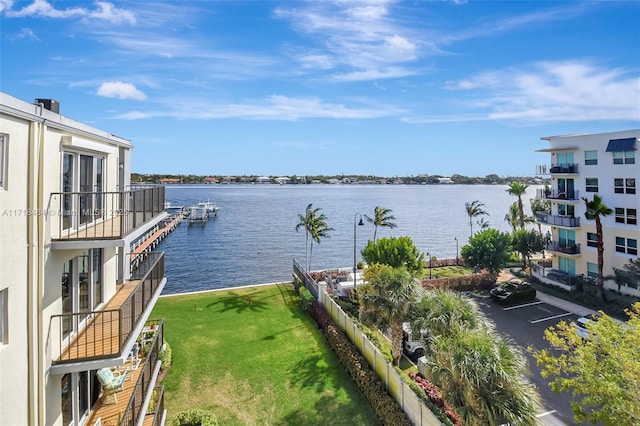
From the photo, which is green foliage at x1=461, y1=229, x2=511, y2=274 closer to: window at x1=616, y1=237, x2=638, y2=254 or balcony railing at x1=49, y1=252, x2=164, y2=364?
window at x1=616, y1=237, x2=638, y2=254

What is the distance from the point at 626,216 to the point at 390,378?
23.1m

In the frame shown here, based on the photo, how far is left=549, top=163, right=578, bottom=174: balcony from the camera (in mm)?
28594

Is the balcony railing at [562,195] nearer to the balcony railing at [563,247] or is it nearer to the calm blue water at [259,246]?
the balcony railing at [563,247]

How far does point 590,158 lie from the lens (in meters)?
27.7

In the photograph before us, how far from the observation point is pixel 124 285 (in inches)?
486

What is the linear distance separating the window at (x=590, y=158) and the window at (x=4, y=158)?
33310 millimetres

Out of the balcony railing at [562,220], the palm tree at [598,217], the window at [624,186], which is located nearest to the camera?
the palm tree at [598,217]

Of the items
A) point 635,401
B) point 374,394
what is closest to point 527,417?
point 635,401

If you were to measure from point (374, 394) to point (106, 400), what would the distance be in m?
8.58

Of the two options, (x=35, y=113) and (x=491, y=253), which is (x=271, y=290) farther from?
(x=35, y=113)

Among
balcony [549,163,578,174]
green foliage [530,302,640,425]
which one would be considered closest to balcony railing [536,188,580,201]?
balcony [549,163,578,174]

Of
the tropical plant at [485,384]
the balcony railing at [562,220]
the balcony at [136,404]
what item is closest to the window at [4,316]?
the balcony at [136,404]

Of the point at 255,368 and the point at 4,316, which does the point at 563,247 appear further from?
the point at 4,316

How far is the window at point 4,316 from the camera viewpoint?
573 centimetres
